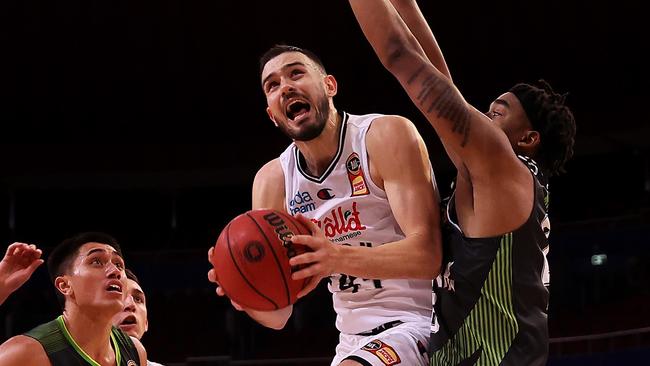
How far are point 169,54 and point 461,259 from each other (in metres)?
12.5

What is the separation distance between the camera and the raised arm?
2777 millimetres

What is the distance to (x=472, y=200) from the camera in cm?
298

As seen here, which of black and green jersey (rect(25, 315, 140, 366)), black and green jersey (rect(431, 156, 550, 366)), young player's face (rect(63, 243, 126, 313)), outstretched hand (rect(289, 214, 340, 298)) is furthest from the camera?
young player's face (rect(63, 243, 126, 313))

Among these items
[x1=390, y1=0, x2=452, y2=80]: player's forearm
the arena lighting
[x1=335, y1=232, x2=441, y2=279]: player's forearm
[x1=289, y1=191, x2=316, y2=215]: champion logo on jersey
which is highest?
[x1=390, y1=0, x2=452, y2=80]: player's forearm

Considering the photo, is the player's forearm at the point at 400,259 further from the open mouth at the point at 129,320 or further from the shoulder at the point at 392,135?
the open mouth at the point at 129,320

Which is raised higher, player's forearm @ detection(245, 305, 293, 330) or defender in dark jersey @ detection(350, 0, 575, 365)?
defender in dark jersey @ detection(350, 0, 575, 365)

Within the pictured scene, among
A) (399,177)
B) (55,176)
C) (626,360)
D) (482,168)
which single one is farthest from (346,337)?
(55,176)

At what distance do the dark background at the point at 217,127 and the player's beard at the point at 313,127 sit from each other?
10.6 m

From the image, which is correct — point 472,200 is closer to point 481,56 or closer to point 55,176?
point 481,56

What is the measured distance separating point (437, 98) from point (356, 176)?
2.41 ft

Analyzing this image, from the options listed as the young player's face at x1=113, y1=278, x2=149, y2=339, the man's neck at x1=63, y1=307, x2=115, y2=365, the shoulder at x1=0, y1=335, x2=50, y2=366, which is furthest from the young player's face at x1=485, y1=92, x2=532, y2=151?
Result: the young player's face at x1=113, y1=278, x2=149, y2=339

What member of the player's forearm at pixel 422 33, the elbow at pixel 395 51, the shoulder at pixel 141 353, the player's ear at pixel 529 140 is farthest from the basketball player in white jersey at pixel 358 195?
the shoulder at pixel 141 353

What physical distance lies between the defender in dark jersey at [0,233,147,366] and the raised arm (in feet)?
6.93

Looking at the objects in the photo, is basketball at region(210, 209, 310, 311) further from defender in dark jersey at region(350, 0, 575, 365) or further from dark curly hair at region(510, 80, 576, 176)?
dark curly hair at region(510, 80, 576, 176)
